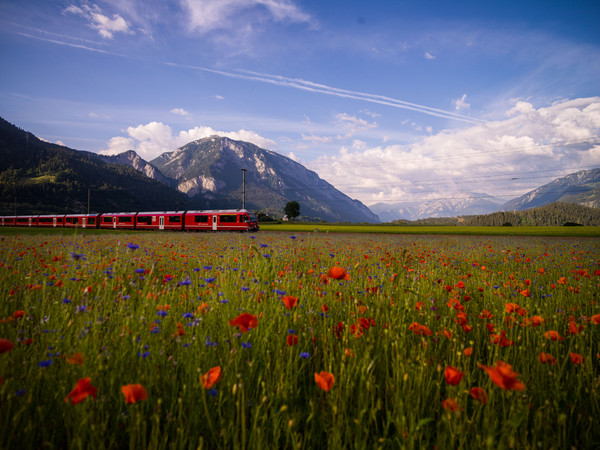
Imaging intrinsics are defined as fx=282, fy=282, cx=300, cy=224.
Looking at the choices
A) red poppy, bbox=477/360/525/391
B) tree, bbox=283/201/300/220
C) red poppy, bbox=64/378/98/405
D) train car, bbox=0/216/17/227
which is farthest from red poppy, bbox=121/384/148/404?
tree, bbox=283/201/300/220

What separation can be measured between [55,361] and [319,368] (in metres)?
1.64

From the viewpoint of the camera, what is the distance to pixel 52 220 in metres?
42.5

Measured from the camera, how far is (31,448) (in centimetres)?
114

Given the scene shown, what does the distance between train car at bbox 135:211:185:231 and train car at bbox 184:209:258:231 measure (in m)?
1.10

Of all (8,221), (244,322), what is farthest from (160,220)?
(244,322)

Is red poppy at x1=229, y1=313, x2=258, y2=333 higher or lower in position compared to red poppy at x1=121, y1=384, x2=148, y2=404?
higher

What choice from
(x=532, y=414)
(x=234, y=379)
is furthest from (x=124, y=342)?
(x=532, y=414)

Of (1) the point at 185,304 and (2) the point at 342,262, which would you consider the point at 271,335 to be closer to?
(1) the point at 185,304

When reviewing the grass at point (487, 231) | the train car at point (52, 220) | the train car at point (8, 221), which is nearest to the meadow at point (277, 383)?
the grass at point (487, 231)

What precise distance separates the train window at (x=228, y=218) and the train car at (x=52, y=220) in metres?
27.6

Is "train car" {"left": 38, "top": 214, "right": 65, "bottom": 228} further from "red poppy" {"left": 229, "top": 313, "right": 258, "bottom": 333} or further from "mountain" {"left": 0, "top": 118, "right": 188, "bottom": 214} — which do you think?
"mountain" {"left": 0, "top": 118, "right": 188, "bottom": 214}

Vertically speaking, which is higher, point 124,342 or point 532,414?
point 124,342

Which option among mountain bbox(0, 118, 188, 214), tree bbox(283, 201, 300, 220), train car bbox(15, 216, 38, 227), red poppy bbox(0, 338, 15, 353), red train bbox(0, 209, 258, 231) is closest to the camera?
red poppy bbox(0, 338, 15, 353)

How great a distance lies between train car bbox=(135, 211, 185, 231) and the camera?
33.4 meters
